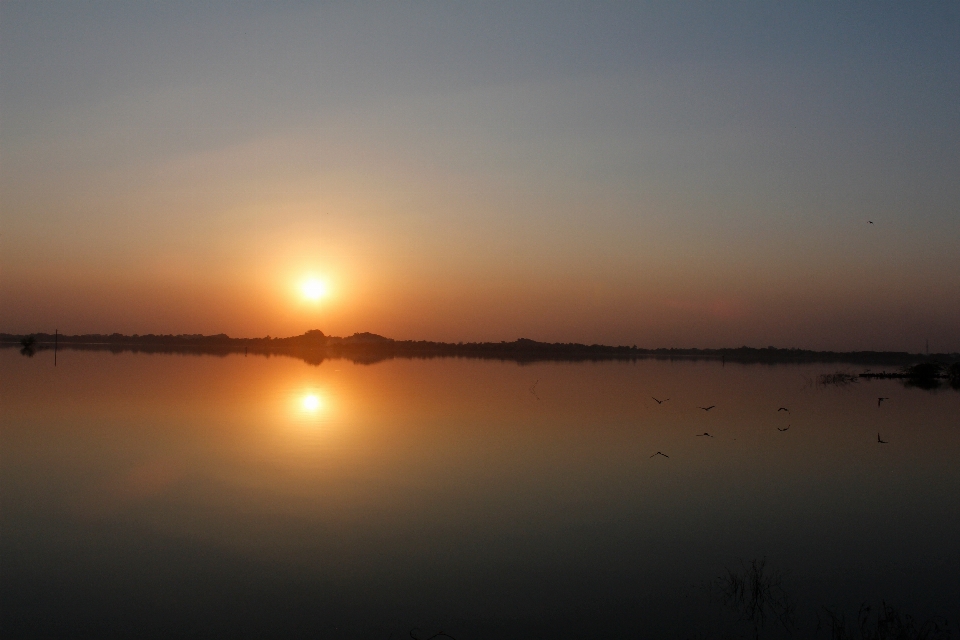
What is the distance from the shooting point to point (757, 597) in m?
7.02

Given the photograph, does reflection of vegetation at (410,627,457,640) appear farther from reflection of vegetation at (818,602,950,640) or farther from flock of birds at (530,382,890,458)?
flock of birds at (530,382,890,458)

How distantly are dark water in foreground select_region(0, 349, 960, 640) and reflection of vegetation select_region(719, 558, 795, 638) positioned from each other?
0.31 feet

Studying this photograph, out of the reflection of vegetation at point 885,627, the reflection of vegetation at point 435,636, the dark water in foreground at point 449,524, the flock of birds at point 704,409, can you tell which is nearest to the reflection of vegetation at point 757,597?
the dark water in foreground at point 449,524

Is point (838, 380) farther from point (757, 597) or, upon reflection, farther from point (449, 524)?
point (757, 597)

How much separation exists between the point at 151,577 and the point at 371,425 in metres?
11.8

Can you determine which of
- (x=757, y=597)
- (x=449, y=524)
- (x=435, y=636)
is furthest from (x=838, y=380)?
(x=435, y=636)

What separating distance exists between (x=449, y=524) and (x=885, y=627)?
4.90m

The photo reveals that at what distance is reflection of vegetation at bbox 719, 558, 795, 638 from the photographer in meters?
6.61

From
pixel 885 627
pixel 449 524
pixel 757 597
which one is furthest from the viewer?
pixel 449 524

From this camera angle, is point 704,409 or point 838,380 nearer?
point 704,409

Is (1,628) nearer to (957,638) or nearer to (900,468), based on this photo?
(957,638)

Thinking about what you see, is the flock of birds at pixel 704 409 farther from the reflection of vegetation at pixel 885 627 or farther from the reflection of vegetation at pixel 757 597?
the reflection of vegetation at pixel 885 627

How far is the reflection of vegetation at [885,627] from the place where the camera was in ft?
20.2

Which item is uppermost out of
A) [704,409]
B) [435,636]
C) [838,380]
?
[838,380]
